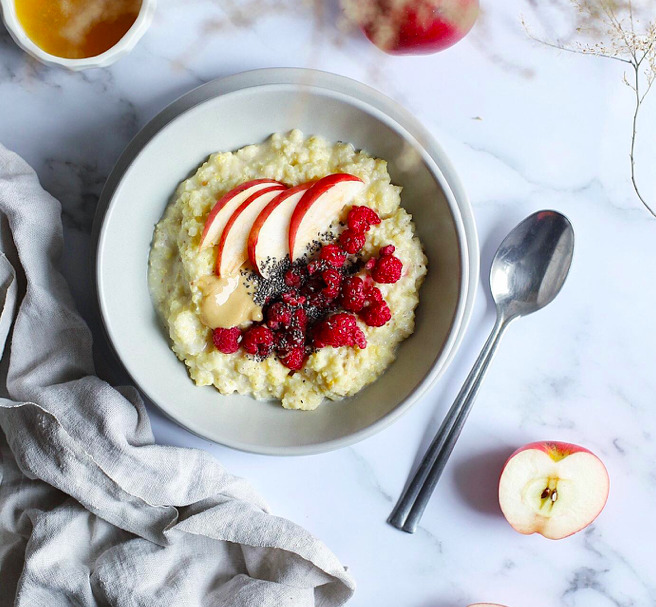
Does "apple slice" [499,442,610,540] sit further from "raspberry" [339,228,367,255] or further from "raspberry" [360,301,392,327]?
"raspberry" [339,228,367,255]

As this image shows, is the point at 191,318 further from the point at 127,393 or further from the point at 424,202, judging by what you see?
the point at 424,202

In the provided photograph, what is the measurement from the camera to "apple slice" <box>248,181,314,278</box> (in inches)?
48.1

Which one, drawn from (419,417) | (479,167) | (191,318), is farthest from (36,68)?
(419,417)

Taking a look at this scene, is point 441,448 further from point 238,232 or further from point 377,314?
point 238,232

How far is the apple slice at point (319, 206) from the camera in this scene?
4.00 ft

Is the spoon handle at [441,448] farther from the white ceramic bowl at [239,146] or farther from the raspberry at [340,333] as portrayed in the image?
the raspberry at [340,333]

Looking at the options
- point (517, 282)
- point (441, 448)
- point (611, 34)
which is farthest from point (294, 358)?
point (611, 34)

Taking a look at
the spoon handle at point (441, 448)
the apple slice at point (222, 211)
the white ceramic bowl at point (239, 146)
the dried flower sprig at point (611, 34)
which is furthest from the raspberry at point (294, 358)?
the dried flower sprig at point (611, 34)

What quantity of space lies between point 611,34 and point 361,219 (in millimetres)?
684

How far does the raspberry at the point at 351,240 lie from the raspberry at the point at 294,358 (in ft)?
0.68

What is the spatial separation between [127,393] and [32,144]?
1.77ft

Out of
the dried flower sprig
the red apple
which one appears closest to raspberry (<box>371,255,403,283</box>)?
the red apple

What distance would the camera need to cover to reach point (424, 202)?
1288 mm

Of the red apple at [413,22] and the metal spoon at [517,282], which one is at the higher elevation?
the red apple at [413,22]
